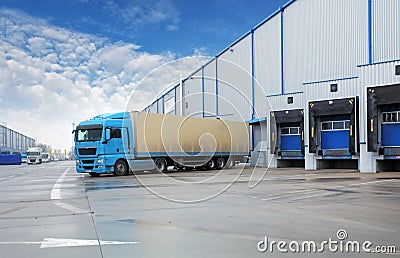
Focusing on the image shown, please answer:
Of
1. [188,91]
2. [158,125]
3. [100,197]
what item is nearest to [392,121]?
[158,125]

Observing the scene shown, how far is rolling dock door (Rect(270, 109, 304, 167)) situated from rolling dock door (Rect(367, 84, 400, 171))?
6.06m

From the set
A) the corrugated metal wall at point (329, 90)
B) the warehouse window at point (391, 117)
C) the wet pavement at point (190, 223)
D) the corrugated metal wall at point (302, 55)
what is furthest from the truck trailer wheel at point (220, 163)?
the wet pavement at point (190, 223)

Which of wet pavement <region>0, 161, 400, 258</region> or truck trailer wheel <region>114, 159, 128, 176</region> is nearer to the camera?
wet pavement <region>0, 161, 400, 258</region>

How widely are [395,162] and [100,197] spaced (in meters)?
18.1

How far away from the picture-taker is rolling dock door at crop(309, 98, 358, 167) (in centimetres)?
2206

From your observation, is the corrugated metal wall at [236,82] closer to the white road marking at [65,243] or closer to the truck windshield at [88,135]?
the truck windshield at [88,135]

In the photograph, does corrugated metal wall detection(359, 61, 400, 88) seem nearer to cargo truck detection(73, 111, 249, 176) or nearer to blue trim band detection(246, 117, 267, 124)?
blue trim band detection(246, 117, 267, 124)

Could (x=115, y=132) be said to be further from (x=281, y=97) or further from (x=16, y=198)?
(x=281, y=97)

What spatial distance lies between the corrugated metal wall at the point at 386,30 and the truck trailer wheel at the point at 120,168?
53.2ft

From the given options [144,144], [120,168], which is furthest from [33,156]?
[144,144]

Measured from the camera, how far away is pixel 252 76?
32.7m

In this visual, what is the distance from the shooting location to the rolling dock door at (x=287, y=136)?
26703 millimetres

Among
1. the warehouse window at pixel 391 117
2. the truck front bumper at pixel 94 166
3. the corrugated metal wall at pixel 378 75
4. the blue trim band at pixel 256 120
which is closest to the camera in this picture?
the corrugated metal wall at pixel 378 75

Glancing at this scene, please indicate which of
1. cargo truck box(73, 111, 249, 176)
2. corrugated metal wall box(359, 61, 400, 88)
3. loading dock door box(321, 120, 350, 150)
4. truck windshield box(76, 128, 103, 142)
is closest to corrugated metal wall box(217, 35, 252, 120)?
cargo truck box(73, 111, 249, 176)
